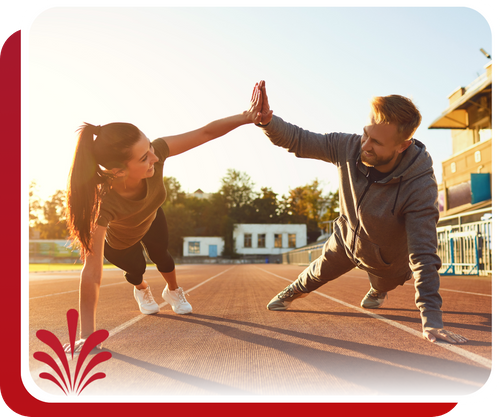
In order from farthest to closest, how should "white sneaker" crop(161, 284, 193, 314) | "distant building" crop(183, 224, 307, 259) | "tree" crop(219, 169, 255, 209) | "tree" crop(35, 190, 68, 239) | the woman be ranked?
"distant building" crop(183, 224, 307, 259) < "tree" crop(219, 169, 255, 209) < "white sneaker" crop(161, 284, 193, 314) < "tree" crop(35, 190, 68, 239) < the woman

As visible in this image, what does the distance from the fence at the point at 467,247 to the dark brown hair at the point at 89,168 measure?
363 inches

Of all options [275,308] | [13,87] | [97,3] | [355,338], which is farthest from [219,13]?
[275,308]

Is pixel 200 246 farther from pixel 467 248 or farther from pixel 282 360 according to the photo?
pixel 467 248

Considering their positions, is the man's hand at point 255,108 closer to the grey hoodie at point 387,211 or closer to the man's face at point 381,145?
the grey hoodie at point 387,211

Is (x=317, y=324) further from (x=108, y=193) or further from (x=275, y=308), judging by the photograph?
(x=108, y=193)

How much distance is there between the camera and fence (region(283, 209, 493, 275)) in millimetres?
9195

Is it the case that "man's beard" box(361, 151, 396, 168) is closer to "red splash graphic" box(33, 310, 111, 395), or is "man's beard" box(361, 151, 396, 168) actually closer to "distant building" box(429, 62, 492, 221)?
"distant building" box(429, 62, 492, 221)

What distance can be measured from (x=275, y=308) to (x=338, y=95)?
1784 mm

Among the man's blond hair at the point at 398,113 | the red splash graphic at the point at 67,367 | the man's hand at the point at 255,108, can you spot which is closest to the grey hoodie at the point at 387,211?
the man's hand at the point at 255,108

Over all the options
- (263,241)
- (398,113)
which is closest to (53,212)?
(398,113)

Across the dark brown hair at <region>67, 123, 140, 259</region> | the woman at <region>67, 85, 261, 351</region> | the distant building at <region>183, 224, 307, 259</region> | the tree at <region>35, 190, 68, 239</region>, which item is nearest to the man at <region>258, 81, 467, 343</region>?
the woman at <region>67, 85, 261, 351</region>

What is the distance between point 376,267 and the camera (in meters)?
2.53

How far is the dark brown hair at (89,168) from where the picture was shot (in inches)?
69.8

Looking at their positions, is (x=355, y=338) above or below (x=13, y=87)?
below
